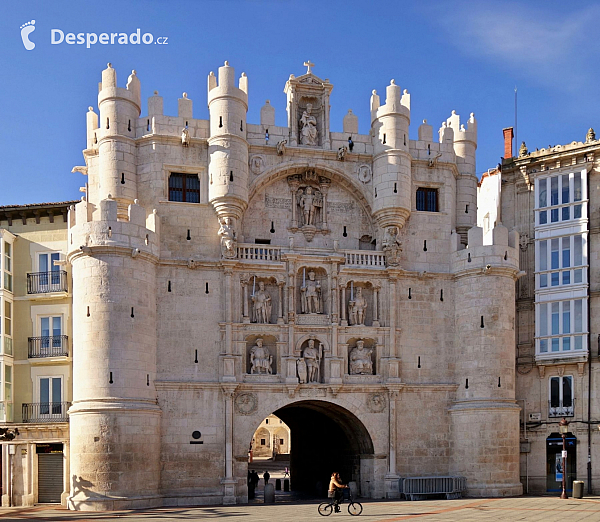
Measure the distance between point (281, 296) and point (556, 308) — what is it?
14.7m

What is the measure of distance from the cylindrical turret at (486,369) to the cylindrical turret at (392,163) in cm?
405

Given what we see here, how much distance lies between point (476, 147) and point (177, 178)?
55.2ft

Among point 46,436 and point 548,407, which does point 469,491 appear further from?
point 46,436


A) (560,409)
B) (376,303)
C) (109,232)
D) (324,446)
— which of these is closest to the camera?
(109,232)

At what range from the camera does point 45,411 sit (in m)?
39.9

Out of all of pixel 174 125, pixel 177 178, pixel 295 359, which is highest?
pixel 174 125

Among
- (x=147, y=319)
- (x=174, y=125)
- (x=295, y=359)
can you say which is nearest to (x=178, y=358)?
(x=147, y=319)

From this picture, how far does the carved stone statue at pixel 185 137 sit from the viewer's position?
134ft

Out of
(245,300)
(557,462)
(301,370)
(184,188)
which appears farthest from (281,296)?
(557,462)

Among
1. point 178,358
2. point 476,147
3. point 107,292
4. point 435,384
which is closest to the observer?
point 107,292

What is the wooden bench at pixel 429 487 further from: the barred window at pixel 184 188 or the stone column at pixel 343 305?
the barred window at pixel 184 188

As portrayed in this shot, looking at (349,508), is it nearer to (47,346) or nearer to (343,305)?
(343,305)

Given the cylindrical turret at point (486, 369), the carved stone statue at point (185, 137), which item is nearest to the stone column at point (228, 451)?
the cylindrical turret at point (486, 369)

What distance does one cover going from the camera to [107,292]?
121 feet
